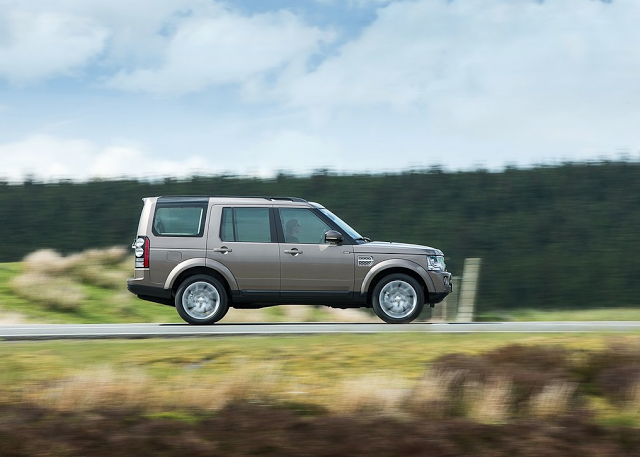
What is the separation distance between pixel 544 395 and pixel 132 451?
3.68m

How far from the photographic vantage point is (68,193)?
2330 cm

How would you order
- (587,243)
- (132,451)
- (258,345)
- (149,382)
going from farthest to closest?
(587,243) → (258,345) → (149,382) → (132,451)

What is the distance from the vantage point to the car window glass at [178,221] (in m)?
14.6

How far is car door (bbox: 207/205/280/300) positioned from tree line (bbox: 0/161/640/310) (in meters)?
7.82

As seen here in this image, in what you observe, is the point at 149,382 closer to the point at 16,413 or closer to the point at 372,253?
the point at 16,413

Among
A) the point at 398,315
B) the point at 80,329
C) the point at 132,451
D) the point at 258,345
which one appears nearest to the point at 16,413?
the point at 132,451

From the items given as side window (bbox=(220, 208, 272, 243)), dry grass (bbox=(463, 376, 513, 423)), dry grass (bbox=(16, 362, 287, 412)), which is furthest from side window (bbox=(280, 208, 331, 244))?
dry grass (bbox=(463, 376, 513, 423))

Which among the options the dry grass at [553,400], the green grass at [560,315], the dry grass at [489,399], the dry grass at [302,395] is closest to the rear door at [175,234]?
the dry grass at [302,395]

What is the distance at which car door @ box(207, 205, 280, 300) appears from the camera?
14547 millimetres

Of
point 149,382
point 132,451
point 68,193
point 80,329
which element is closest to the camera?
point 132,451

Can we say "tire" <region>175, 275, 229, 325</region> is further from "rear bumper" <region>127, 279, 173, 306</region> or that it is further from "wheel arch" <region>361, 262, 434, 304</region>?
"wheel arch" <region>361, 262, 434, 304</region>

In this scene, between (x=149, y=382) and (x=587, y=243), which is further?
(x=587, y=243)

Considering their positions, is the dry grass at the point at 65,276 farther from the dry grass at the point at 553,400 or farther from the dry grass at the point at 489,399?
the dry grass at the point at 553,400

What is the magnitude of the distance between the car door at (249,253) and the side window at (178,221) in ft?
0.75
